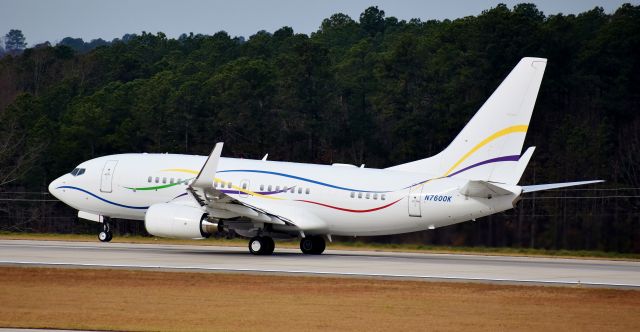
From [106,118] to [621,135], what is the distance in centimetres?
3977

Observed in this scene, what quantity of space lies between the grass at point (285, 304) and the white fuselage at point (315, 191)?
27.1 ft

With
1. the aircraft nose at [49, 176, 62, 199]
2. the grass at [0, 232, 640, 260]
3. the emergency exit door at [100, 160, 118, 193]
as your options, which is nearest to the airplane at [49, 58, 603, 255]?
the emergency exit door at [100, 160, 118, 193]

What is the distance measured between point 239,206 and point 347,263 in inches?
179

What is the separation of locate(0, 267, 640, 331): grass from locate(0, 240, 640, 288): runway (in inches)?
82.7

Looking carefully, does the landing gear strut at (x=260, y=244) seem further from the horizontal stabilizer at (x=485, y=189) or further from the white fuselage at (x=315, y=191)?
the horizontal stabilizer at (x=485, y=189)

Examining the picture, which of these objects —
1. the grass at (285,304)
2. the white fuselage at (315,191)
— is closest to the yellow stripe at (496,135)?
the white fuselage at (315,191)

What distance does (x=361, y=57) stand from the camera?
10525 centimetres

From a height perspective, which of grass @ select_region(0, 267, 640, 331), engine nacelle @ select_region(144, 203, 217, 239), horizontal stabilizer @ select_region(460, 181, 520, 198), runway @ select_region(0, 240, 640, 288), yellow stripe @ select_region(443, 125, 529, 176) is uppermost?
yellow stripe @ select_region(443, 125, 529, 176)

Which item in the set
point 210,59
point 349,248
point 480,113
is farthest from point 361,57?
point 480,113

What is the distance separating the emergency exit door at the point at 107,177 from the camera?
150 feet

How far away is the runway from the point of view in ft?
116

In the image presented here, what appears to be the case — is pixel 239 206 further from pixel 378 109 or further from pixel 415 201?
pixel 378 109

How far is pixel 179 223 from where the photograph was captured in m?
40.6

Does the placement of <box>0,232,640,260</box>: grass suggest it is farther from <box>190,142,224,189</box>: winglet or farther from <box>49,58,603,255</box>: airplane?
<box>190,142,224,189</box>: winglet
